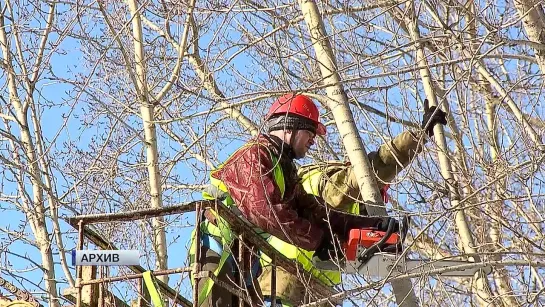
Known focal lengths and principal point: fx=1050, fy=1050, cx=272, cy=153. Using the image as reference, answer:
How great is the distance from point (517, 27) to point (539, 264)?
1.53 metres

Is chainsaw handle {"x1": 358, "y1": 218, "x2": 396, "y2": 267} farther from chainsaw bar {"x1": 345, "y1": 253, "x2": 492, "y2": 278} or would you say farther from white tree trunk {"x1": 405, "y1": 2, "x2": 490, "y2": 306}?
white tree trunk {"x1": 405, "y1": 2, "x2": 490, "y2": 306}

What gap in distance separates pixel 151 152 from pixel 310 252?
2.97 meters

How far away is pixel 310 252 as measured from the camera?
6.83m

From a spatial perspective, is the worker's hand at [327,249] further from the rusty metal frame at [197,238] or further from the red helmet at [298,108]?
the red helmet at [298,108]

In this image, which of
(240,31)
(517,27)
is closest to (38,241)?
(240,31)

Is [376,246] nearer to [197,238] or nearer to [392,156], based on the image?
[392,156]

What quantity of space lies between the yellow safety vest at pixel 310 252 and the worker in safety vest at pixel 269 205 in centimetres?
29

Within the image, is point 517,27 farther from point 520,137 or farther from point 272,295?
point 272,295

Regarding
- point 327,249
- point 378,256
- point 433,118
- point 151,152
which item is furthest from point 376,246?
point 151,152

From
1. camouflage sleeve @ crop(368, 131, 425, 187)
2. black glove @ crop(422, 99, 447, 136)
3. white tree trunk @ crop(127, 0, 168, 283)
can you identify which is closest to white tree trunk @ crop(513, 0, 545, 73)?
black glove @ crop(422, 99, 447, 136)

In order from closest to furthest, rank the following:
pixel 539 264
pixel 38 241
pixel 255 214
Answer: pixel 539 264 → pixel 255 214 → pixel 38 241

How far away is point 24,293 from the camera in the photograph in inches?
231

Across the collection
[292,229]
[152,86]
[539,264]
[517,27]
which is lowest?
[539,264]

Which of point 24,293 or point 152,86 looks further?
point 152,86
